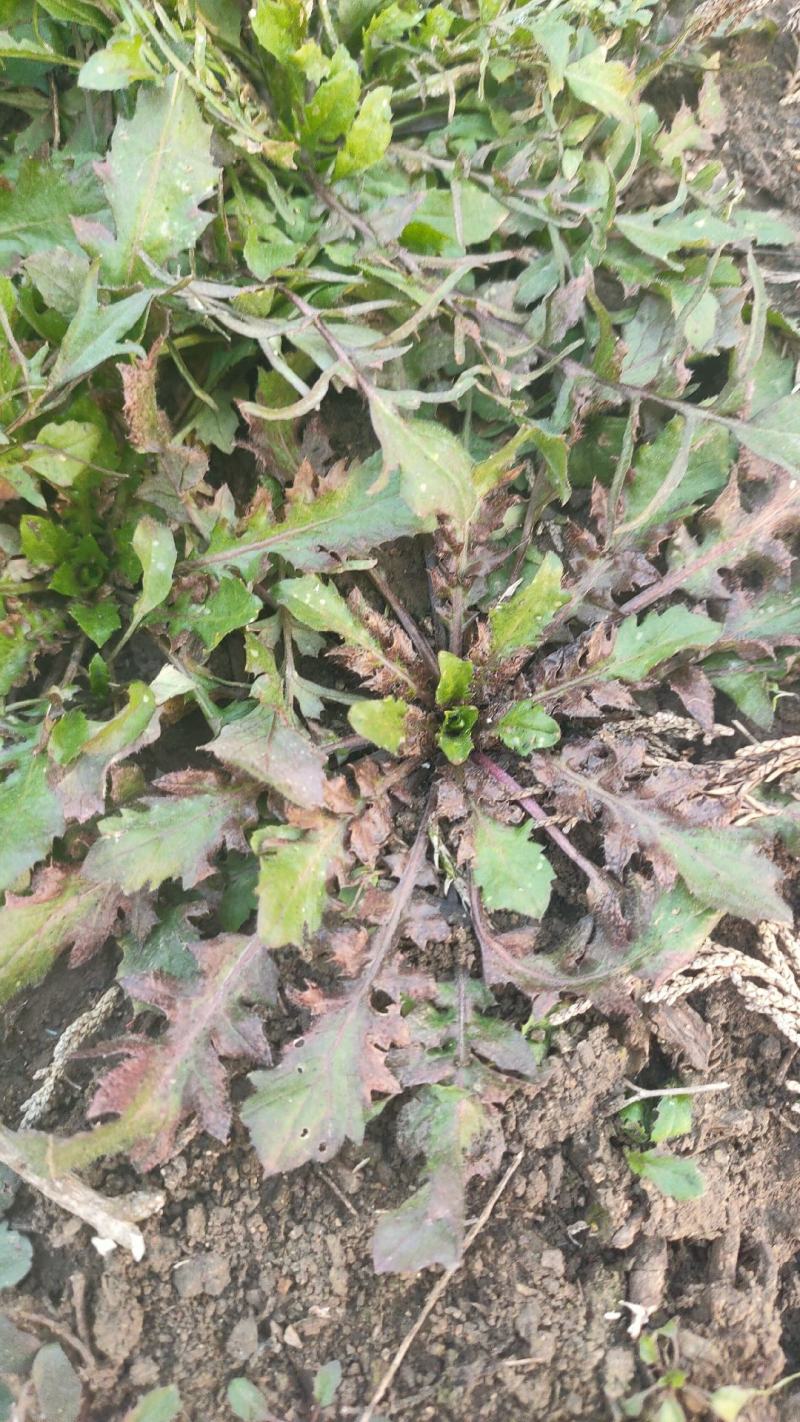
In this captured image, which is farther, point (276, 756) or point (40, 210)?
point (40, 210)

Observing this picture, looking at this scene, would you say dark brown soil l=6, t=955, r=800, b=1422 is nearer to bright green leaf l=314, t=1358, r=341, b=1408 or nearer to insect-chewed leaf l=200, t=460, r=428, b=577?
bright green leaf l=314, t=1358, r=341, b=1408

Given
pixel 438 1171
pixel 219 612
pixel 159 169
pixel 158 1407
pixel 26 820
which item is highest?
pixel 159 169

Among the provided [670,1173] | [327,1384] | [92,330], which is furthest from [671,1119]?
[92,330]

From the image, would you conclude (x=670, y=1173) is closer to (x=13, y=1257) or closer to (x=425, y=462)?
(x=13, y=1257)

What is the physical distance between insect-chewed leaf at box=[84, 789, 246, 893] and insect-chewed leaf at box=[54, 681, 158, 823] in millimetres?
55

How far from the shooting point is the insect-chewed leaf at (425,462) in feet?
5.81

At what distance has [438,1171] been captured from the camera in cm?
165

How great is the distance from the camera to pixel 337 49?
1.94 meters

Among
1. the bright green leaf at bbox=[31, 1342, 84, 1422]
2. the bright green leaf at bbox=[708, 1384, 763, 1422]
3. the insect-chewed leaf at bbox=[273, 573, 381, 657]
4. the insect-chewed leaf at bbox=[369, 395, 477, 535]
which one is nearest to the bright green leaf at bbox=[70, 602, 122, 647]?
the insect-chewed leaf at bbox=[273, 573, 381, 657]

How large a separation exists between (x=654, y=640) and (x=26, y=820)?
123 centimetres

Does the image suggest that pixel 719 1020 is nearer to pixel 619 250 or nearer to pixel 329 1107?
pixel 329 1107

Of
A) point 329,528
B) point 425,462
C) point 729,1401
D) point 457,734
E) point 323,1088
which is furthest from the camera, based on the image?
point 457,734

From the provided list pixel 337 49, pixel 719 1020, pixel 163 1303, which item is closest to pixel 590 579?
pixel 719 1020

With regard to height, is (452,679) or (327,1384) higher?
(452,679)
